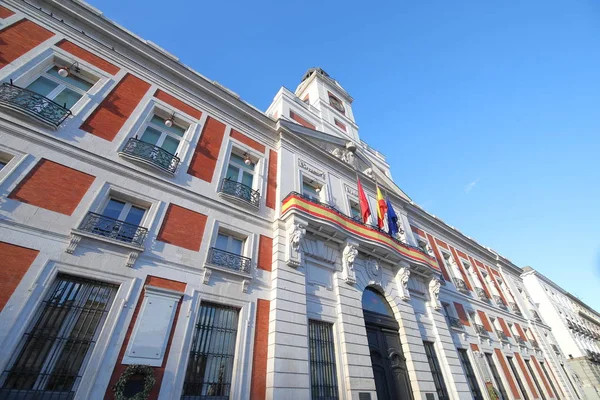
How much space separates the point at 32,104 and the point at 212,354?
8.19 m

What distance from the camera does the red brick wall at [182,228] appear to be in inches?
319

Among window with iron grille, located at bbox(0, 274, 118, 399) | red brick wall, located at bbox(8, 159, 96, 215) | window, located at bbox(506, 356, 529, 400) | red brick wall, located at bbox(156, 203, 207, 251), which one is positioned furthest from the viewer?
window, located at bbox(506, 356, 529, 400)

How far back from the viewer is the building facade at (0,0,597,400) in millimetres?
6016

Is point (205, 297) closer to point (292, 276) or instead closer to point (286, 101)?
point (292, 276)

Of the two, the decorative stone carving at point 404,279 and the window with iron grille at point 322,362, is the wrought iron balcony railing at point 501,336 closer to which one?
the decorative stone carving at point 404,279

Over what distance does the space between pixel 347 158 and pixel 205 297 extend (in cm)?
1171

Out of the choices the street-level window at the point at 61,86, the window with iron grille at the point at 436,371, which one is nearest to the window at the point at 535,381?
the window with iron grille at the point at 436,371

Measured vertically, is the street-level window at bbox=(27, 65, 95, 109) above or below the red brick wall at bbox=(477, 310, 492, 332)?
above

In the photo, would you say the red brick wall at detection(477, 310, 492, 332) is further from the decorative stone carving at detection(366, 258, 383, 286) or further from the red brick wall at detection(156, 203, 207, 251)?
the red brick wall at detection(156, 203, 207, 251)

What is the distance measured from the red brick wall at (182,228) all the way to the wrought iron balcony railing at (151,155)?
1.40 metres

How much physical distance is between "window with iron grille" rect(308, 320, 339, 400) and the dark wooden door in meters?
2.19

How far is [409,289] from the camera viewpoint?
13797mm

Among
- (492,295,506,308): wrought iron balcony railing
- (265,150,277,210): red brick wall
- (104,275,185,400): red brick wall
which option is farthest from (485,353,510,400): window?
(104,275,185,400): red brick wall

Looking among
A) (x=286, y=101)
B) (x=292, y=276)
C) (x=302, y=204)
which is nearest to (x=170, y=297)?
(x=292, y=276)
